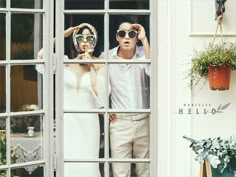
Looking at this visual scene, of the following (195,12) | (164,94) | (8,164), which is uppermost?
(195,12)

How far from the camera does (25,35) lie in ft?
21.1

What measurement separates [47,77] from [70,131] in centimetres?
47

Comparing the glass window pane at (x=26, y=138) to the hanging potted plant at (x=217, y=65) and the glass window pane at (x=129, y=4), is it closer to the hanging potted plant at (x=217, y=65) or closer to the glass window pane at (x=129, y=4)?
the glass window pane at (x=129, y=4)

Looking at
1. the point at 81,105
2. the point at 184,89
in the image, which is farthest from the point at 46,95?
the point at 184,89

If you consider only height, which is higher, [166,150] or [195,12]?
[195,12]

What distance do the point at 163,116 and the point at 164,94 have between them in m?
0.17

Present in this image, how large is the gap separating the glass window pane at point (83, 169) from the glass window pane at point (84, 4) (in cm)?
125

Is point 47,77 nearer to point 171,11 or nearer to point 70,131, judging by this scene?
point 70,131

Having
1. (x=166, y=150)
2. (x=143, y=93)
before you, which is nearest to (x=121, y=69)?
(x=143, y=93)

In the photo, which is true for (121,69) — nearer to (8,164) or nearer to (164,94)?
(164,94)

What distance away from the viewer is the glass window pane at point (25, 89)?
6.44 m

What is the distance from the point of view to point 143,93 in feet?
21.4

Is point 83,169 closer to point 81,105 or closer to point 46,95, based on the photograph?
point 81,105

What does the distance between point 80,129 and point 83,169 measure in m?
0.32
